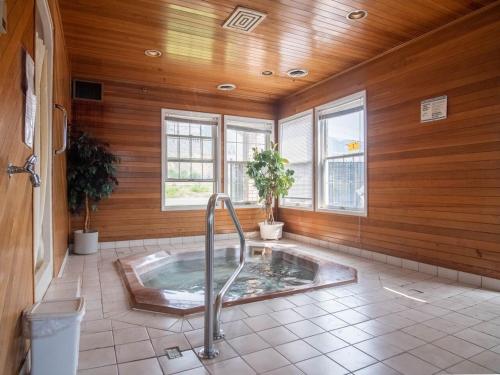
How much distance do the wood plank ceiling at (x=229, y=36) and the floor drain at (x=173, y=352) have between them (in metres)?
2.94

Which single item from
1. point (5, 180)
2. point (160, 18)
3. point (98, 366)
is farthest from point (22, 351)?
point (160, 18)

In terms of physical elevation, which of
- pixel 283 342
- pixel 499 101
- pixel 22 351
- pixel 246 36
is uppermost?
pixel 246 36

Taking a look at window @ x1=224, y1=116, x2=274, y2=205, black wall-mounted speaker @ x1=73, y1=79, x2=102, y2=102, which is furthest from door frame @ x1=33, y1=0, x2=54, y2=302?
window @ x1=224, y1=116, x2=274, y2=205

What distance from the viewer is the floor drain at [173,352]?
74.1 inches

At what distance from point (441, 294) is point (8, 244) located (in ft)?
10.9

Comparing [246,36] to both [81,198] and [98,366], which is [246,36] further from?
[98,366]

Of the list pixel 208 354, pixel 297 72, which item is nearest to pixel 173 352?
pixel 208 354

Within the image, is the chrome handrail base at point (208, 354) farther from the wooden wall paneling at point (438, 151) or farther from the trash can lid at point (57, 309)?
the wooden wall paneling at point (438, 151)

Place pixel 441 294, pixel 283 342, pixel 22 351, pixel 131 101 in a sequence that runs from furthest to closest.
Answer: pixel 131 101, pixel 441 294, pixel 283 342, pixel 22 351

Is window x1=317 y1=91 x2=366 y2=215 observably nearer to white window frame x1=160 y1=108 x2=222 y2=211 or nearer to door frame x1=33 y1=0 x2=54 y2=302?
white window frame x1=160 y1=108 x2=222 y2=211

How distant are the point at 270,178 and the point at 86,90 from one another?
3.30 m

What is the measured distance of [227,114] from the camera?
6.01 meters

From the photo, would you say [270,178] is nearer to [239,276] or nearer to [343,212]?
[343,212]

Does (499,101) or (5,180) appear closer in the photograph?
(5,180)
